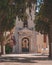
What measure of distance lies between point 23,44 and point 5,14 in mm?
34308

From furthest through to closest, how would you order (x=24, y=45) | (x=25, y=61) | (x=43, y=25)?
(x=24, y=45), (x=43, y=25), (x=25, y=61)

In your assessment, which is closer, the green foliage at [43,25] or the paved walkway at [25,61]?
the paved walkway at [25,61]

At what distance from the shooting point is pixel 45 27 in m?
30.2

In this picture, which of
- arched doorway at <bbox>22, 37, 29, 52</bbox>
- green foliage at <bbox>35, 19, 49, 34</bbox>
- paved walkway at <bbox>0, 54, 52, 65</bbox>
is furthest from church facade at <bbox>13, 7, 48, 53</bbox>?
paved walkway at <bbox>0, 54, 52, 65</bbox>

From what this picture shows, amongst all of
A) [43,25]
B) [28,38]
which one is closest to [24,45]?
[28,38]

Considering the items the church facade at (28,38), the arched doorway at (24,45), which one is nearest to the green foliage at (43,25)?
the church facade at (28,38)

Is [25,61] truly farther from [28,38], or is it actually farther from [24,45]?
[24,45]

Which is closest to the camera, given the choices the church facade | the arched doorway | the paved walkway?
the paved walkway

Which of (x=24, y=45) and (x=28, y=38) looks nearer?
(x=28, y=38)

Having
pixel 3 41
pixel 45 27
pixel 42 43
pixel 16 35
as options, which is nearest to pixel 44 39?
pixel 42 43

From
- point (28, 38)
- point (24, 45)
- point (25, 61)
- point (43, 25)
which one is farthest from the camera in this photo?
point (24, 45)

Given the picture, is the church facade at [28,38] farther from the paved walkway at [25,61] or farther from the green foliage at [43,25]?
the paved walkway at [25,61]

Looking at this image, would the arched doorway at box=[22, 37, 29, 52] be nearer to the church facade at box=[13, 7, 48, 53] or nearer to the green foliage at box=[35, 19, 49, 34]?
the church facade at box=[13, 7, 48, 53]

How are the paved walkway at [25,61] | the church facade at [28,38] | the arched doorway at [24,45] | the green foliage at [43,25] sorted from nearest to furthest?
the paved walkway at [25,61] → the green foliage at [43,25] → the church facade at [28,38] → the arched doorway at [24,45]
